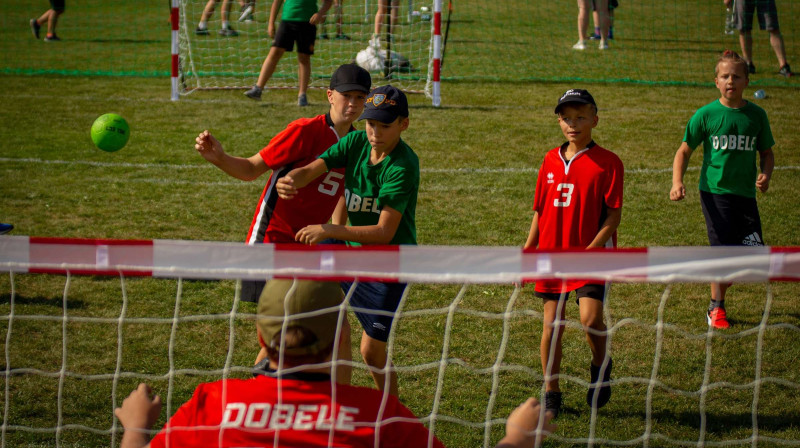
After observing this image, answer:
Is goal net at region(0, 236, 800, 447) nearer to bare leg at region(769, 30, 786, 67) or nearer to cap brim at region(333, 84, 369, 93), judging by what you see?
cap brim at region(333, 84, 369, 93)

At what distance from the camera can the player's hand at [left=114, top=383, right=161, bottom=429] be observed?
266 cm

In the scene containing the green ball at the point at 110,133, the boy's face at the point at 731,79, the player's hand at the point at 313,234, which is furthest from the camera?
the green ball at the point at 110,133

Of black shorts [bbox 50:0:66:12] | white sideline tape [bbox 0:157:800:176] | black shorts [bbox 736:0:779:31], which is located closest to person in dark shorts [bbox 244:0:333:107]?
white sideline tape [bbox 0:157:800:176]

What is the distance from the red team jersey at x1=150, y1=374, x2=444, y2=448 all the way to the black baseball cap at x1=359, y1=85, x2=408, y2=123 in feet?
5.57

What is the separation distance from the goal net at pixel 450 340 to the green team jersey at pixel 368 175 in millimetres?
493

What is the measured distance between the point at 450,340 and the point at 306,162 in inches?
68.1

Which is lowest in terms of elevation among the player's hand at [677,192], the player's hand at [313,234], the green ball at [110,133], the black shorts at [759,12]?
the player's hand at [313,234]

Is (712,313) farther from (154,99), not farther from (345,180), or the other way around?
(154,99)

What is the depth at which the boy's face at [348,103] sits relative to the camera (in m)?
4.52

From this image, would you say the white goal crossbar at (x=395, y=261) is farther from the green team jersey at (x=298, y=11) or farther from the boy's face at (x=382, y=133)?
the green team jersey at (x=298, y=11)

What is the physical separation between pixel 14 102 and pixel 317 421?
11.4 m

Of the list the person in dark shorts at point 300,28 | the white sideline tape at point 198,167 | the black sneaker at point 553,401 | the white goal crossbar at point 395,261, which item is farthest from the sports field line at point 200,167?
the white goal crossbar at point 395,261

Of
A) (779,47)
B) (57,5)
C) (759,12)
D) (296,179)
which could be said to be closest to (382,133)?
(296,179)

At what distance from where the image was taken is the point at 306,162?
177 inches
